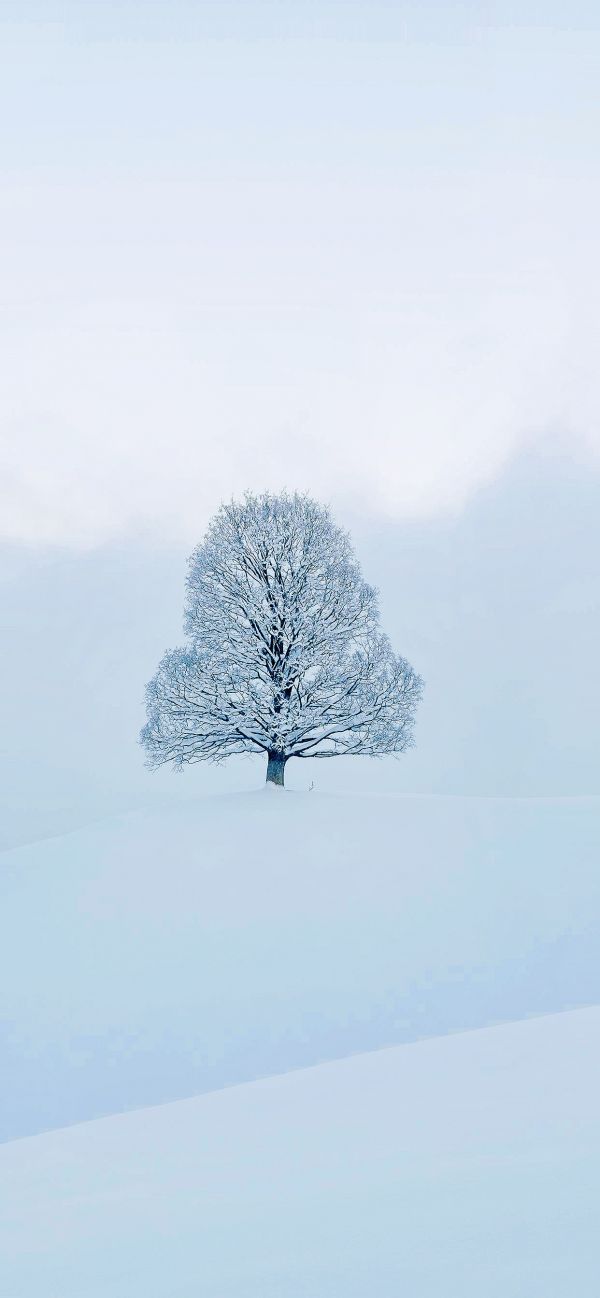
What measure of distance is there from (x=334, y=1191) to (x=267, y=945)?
25.5ft

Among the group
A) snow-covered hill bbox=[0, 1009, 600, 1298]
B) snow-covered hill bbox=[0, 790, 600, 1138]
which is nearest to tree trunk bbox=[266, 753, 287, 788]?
snow-covered hill bbox=[0, 790, 600, 1138]

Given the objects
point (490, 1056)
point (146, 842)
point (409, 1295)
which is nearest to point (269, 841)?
point (146, 842)

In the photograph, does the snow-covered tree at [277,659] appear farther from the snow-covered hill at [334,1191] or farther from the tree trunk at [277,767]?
the snow-covered hill at [334,1191]

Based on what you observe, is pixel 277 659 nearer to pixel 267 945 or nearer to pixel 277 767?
pixel 277 767

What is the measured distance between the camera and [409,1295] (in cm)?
218

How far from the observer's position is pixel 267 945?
34.4 feet

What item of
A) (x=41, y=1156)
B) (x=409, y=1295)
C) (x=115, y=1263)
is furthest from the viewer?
(x=41, y=1156)

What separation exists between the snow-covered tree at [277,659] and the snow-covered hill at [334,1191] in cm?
1339

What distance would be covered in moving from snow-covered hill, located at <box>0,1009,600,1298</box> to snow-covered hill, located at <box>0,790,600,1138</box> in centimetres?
400

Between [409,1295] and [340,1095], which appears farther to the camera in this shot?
[340,1095]

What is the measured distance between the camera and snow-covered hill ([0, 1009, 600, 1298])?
7.70 feet

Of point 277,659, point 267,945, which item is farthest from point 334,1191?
point 277,659

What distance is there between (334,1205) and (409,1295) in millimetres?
718

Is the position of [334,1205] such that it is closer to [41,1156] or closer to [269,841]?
[41,1156]
